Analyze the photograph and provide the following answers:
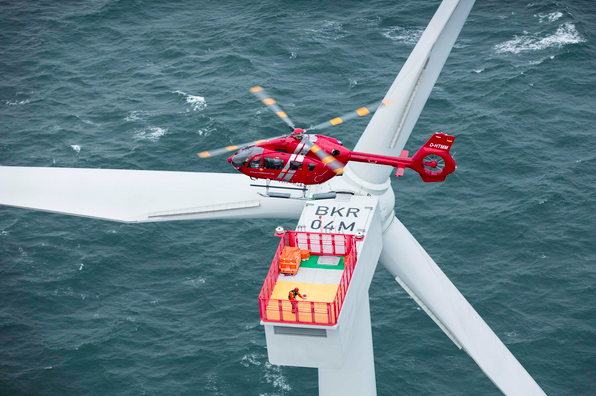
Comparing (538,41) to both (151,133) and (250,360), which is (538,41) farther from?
(250,360)

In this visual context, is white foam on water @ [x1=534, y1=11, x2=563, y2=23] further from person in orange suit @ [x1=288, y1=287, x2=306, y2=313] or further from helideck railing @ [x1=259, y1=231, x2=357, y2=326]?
A: person in orange suit @ [x1=288, y1=287, x2=306, y2=313]

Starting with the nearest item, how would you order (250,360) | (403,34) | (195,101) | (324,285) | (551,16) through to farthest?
(324,285) < (250,360) < (195,101) < (403,34) < (551,16)

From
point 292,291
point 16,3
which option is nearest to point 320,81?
point 16,3

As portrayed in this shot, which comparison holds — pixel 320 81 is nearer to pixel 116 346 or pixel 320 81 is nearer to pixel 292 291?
pixel 116 346

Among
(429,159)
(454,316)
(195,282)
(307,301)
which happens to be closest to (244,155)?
(429,159)

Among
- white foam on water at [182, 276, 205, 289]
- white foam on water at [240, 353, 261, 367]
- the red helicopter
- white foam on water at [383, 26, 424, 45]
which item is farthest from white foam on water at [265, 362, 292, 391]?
white foam on water at [383, 26, 424, 45]

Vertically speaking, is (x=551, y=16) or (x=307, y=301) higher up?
(x=307, y=301)

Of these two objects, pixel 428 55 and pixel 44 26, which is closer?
pixel 428 55
